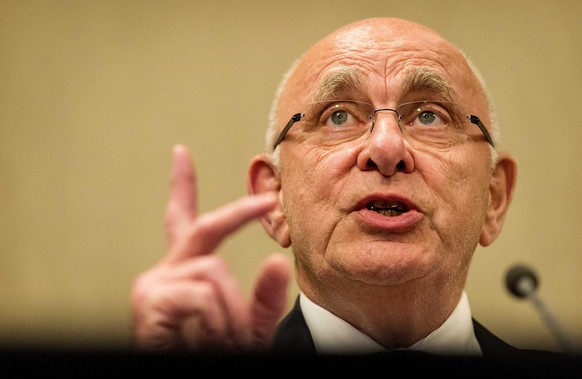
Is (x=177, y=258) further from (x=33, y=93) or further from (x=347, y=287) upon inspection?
(x=33, y=93)

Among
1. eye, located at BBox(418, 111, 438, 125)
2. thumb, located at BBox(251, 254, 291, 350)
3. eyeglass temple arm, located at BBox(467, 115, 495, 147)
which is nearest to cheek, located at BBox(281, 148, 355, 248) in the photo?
eye, located at BBox(418, 111, 438, 125)

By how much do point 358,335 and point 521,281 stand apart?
0.48 m

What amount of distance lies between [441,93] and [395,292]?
0.48 meters

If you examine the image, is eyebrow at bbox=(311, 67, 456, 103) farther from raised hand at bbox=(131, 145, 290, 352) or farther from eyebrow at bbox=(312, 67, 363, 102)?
raised hand at bbox=(131, 145, 290, 352)

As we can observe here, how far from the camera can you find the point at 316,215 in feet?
5.64

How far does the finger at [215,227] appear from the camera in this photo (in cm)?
126

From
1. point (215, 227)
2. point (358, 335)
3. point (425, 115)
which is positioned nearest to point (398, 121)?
Answer: point (425, 115)

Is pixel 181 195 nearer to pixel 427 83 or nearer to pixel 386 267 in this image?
pixel 386 267

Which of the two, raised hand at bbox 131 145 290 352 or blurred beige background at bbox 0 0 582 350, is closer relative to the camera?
raised hand at bbox 131 145 290 352

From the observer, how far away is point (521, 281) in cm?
195

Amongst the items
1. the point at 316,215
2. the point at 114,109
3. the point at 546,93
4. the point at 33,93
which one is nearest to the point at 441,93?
the point at 316,215

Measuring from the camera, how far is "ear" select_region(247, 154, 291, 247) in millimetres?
1870

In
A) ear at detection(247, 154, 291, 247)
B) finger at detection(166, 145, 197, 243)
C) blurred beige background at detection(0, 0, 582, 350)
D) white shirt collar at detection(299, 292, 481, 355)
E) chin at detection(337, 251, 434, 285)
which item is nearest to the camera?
finger at detection(166, 145, 197, 243)

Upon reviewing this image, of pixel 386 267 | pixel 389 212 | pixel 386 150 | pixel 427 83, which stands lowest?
pixel 386 267
